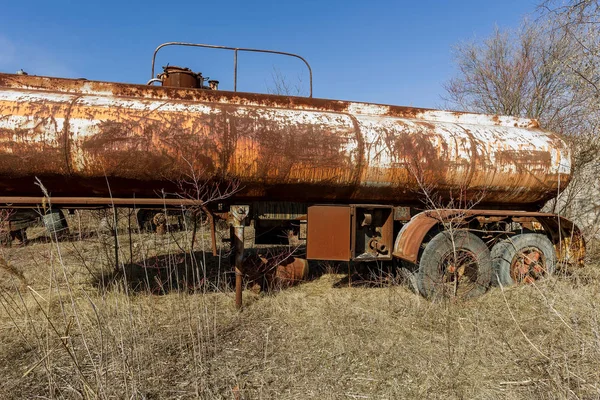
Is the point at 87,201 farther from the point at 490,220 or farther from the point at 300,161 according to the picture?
the point at 490,220

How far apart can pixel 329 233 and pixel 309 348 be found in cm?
143

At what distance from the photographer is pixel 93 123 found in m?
3.35

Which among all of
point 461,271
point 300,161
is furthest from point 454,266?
point 300,161

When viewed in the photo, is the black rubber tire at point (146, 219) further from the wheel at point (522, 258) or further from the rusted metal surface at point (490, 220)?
the wheel at point (522, 258)

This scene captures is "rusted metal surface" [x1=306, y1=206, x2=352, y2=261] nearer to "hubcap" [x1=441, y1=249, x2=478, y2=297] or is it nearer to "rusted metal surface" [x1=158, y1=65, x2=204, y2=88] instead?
"hubcap" [x1=441, y1=249, x2=478, y2=297]

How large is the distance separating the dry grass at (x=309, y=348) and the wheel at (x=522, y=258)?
1.12 feet

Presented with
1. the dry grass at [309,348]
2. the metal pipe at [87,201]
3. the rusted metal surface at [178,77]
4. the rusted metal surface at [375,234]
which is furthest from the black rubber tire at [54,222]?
the rusted metal surface at [375,234]

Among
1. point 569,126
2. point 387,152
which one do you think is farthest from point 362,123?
point 569,126

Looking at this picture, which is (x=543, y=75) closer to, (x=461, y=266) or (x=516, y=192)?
(x=516, y=192)

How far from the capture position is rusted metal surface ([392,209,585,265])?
13.1 ft

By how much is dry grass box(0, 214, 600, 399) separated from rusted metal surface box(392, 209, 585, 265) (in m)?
0.54

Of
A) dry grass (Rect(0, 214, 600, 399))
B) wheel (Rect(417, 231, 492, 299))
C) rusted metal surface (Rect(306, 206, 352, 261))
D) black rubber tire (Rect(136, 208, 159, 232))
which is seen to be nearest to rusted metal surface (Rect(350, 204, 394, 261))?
rusted metal surface (Rect(306, 206, 352, 261))

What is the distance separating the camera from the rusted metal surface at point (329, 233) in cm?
407

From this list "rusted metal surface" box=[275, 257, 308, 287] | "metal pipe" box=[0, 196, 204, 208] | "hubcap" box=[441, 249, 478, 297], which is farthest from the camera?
"rusted metal surface" box=[275, 257, 308, 287]
